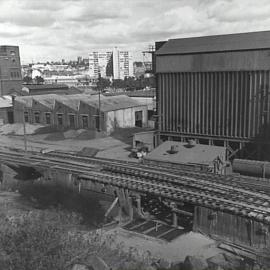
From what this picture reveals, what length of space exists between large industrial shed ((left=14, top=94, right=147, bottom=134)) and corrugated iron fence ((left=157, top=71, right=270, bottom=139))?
50.8 ft

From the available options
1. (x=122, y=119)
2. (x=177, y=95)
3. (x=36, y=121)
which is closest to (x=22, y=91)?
(x=36, y=121)

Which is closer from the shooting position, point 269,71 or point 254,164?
point 254,164

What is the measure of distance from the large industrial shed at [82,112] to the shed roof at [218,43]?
1641 centimetres

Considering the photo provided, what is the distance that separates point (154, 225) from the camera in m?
24.0

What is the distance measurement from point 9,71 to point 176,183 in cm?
6183

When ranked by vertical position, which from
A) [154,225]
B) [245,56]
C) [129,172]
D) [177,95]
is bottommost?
[154,225]

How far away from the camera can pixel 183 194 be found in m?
23.7

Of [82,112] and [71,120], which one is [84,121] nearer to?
[82,112]

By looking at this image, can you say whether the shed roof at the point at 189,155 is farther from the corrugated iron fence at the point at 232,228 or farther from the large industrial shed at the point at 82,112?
the large industrial shed at the point at 82,112

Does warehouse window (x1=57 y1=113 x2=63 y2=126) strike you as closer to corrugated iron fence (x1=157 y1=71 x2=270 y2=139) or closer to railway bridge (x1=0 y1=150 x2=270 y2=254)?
corrugated iron fence (x1=157 y1=71 x2=270 y2=139)

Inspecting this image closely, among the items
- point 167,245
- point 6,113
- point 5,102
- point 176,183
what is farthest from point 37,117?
point 167,245

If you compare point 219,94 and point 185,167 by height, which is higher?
point 219,94

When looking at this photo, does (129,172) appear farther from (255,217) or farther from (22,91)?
(22,91)

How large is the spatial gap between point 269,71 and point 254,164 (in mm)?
8027
